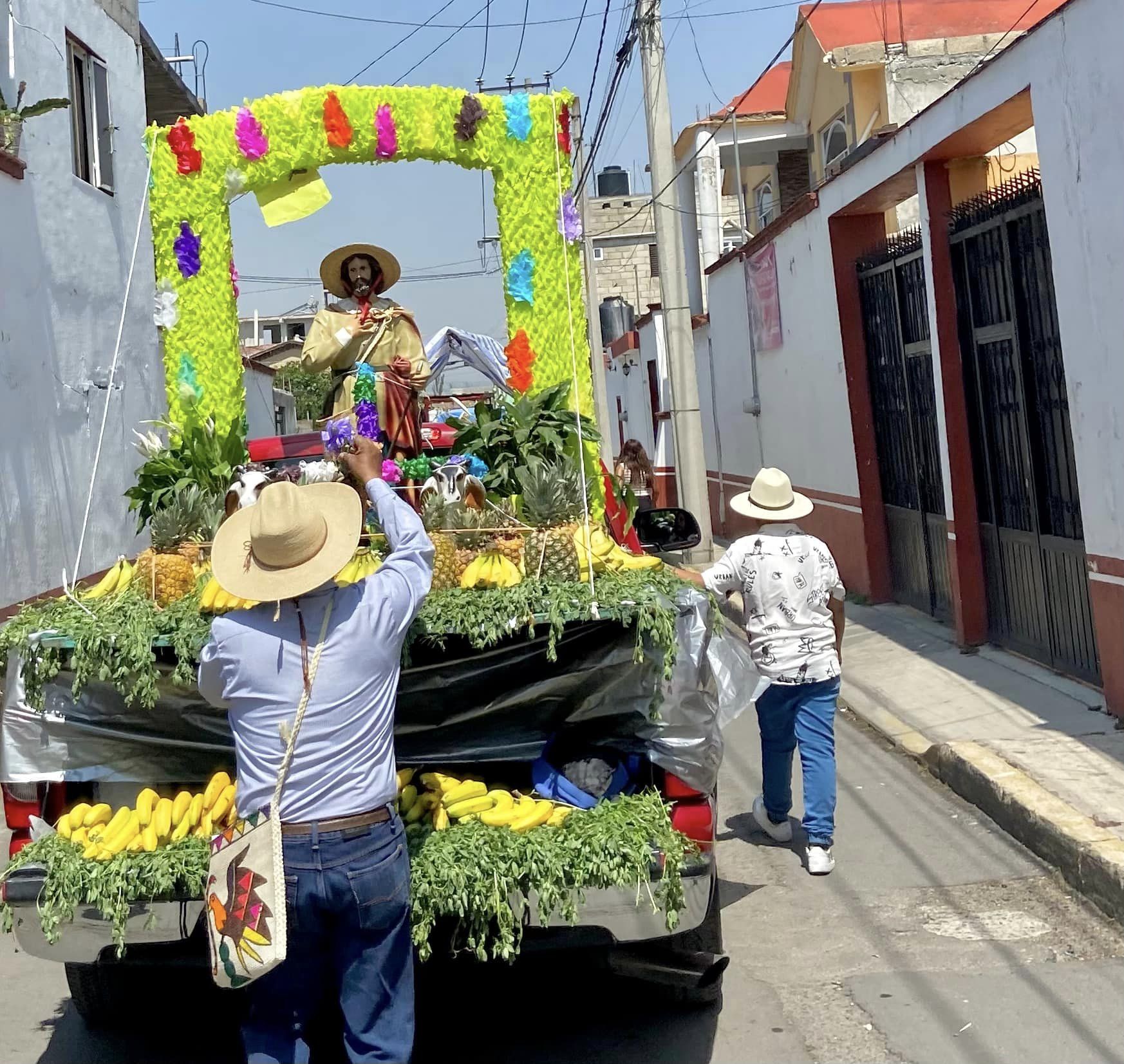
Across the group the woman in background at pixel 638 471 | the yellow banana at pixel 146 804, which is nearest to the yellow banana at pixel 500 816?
the yellow banana at pixel 146 804

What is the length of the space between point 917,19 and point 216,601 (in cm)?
1662

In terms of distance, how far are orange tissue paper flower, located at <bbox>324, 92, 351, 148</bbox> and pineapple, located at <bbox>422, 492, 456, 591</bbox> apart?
7.20 feet

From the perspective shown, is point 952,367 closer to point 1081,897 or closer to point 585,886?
point 1081,897

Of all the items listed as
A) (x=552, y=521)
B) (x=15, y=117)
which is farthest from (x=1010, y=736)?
(x=15, y=117)

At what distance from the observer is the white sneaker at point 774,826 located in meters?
6.16

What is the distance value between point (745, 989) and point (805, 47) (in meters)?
17.0

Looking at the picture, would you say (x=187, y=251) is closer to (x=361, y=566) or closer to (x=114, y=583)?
(x=114, y=583)

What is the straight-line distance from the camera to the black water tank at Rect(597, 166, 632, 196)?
4362cm

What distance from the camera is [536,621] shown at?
13.1ft

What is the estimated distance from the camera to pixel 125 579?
4.68 m

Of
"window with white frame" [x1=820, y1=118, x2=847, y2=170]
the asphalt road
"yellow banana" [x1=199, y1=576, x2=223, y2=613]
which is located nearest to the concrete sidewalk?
the asphalt road

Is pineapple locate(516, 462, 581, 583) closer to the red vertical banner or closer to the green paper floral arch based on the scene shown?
the green paper floral arch

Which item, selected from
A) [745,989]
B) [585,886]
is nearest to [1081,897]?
[745,989]

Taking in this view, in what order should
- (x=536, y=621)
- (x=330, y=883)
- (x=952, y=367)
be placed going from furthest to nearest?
(x=952, y=367), (x=536, y=621), (x=330, y=883)
